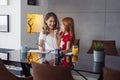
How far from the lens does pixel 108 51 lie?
4.60 meters

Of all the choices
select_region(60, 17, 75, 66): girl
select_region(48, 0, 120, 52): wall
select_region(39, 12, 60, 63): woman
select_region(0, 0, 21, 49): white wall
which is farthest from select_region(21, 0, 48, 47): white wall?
select_region(39, 12, 60, 63): woman

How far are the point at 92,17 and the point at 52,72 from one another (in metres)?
3.55

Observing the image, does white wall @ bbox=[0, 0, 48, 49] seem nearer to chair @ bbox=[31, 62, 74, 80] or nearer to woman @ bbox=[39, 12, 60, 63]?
woman @ bbox=[39, 12, 60, 63]

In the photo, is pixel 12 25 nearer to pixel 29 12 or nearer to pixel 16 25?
pixel 16 25

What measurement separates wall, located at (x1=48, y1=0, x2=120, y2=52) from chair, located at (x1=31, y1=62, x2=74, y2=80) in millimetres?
3260

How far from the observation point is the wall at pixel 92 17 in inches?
212

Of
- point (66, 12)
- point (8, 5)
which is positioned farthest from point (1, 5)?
point (66, 12)

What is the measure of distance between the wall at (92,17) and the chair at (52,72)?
128 inches

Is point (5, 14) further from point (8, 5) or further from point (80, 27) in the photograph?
point (80, 27)

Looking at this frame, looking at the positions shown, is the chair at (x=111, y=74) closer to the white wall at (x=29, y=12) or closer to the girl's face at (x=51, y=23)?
the girl's face at (x=51, y=23)

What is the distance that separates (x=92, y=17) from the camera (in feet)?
18.6

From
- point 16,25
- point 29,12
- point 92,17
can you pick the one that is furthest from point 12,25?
point 92,17

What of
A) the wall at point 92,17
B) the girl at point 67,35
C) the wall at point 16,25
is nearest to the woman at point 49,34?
the girl at point 67,35

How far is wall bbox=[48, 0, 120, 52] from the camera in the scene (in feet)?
17.6
